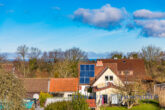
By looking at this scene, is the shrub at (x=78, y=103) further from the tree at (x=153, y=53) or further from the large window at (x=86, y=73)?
the tree at (x=153, y=53)

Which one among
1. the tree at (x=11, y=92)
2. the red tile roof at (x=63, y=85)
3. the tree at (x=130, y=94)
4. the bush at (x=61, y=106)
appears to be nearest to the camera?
the tree at (x=11, y=92)

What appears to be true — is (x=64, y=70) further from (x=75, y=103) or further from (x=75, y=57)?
(x=75, y=103)

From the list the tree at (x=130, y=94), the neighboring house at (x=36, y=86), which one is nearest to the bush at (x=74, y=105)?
the tree at (x=130, y=94)

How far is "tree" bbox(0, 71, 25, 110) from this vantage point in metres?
11.6

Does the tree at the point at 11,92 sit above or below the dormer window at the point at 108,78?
below

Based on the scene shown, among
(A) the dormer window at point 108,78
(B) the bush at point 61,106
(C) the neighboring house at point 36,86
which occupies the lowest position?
(B) the bush at point 61,106

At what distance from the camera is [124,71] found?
4262 centimetres

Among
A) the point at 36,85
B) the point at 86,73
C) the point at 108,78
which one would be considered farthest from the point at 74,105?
the point at 86,73

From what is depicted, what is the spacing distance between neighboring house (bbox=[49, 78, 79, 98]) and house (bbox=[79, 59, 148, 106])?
1373 millimetres

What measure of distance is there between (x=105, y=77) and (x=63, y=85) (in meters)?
6.34

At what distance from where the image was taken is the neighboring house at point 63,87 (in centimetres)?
3088

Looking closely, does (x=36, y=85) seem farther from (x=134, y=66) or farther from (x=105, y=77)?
(x=134, y=66)

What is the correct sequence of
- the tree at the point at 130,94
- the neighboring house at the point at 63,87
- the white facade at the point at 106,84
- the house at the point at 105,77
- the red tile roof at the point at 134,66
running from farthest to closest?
the red tile roof at the point at 134,66 < the neighboring house at the point at 63,87 < the house at the point at 105,77 < the white facade at the point at 106,84 < the tree at the point at 130,94

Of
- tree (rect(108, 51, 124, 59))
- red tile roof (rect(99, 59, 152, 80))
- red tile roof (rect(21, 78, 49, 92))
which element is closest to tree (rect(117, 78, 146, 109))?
red tile roof (rect(21, 78, 49, 92))
